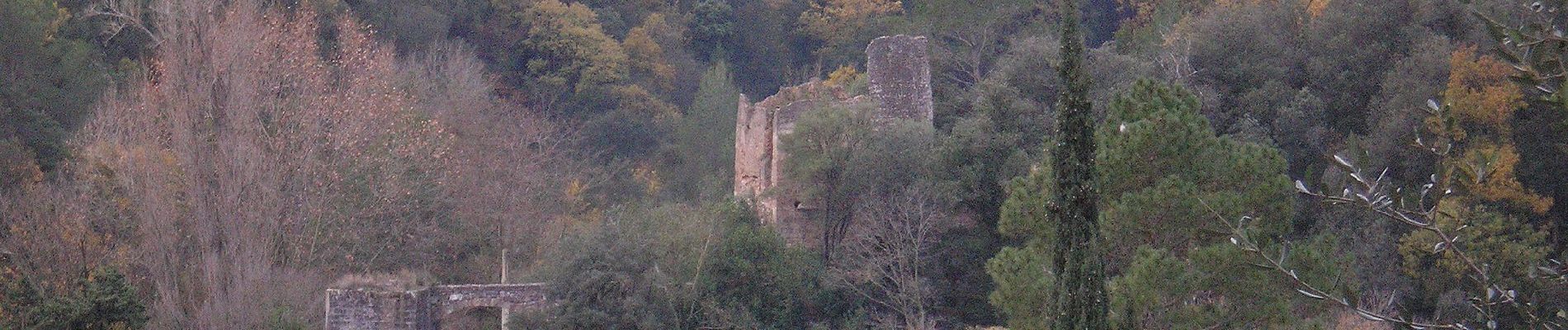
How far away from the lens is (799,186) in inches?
760

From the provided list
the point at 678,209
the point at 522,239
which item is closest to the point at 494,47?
the point at 522,239

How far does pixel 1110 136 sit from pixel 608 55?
20.3 metres

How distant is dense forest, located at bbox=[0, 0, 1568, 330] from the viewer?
37.5 feet

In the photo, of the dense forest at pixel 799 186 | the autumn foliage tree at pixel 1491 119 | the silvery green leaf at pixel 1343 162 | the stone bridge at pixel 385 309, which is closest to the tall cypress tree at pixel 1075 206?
the silvery green leaf at pixel 1343 162

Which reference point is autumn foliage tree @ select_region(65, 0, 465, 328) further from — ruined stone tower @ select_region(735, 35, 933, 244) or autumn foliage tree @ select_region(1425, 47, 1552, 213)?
autumn foliage tree @ select_region(1425, 47, 1552, 213)

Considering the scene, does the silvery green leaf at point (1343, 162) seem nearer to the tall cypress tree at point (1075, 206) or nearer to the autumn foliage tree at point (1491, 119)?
the tall cypress tree at point (1075, 206)

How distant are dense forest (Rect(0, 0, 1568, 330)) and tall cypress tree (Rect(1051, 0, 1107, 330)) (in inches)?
112

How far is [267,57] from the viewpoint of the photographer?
19.1m

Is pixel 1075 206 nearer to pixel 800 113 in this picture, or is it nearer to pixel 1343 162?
pixel 1343 162

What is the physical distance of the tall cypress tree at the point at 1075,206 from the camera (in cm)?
774

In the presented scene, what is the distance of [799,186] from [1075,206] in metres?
11.6

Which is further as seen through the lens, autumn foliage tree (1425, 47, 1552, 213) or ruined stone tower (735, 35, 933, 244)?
ruined stone tower (735, 35, 933, 244)

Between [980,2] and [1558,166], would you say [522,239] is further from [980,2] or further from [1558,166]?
[1558,166]

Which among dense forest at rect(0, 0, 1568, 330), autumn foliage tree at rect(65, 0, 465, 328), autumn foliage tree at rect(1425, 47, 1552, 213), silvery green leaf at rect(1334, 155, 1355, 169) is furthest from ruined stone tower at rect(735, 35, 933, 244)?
silvery green leaf at rect(1334, 155, 1355, 169)
